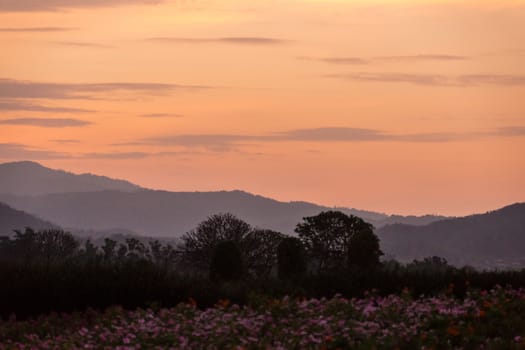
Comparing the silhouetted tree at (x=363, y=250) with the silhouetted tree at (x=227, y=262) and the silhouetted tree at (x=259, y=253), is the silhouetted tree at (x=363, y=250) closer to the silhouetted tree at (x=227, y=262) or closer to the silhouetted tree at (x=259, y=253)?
the silhouetted tree at (x=227, y=262)

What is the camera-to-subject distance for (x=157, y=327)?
1805cm

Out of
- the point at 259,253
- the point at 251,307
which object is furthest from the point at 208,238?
the point at 251,307

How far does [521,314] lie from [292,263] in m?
13.7

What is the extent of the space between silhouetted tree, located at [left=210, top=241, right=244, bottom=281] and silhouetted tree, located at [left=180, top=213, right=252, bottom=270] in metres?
10.3

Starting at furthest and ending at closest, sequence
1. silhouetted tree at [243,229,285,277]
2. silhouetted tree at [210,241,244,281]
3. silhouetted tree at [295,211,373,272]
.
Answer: silhouetted tree at [243,229,285,277] < silhouetted tree at [295,211,373,272] < silhouetted tree at [210,241,244,281]

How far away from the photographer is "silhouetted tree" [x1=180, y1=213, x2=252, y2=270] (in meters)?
40.2

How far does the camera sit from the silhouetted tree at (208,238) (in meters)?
40.2

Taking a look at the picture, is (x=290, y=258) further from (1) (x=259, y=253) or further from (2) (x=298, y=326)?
(2) (x=298, y=326)

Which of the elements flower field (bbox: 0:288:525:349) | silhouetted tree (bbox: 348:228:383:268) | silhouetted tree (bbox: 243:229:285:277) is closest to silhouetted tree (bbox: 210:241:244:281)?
silhouetted tree (bbox: 348:228:383:268)

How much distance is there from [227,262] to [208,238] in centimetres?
1100

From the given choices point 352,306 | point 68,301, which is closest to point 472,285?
point 352,306

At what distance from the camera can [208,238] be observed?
40.4 metres

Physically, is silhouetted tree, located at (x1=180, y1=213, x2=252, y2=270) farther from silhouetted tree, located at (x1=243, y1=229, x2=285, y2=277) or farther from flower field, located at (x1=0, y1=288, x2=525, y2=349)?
flower field, located at (x1=0, y1=288, x2=525, y2=349)

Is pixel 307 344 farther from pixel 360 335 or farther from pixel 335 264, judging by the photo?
pixel 335 264
